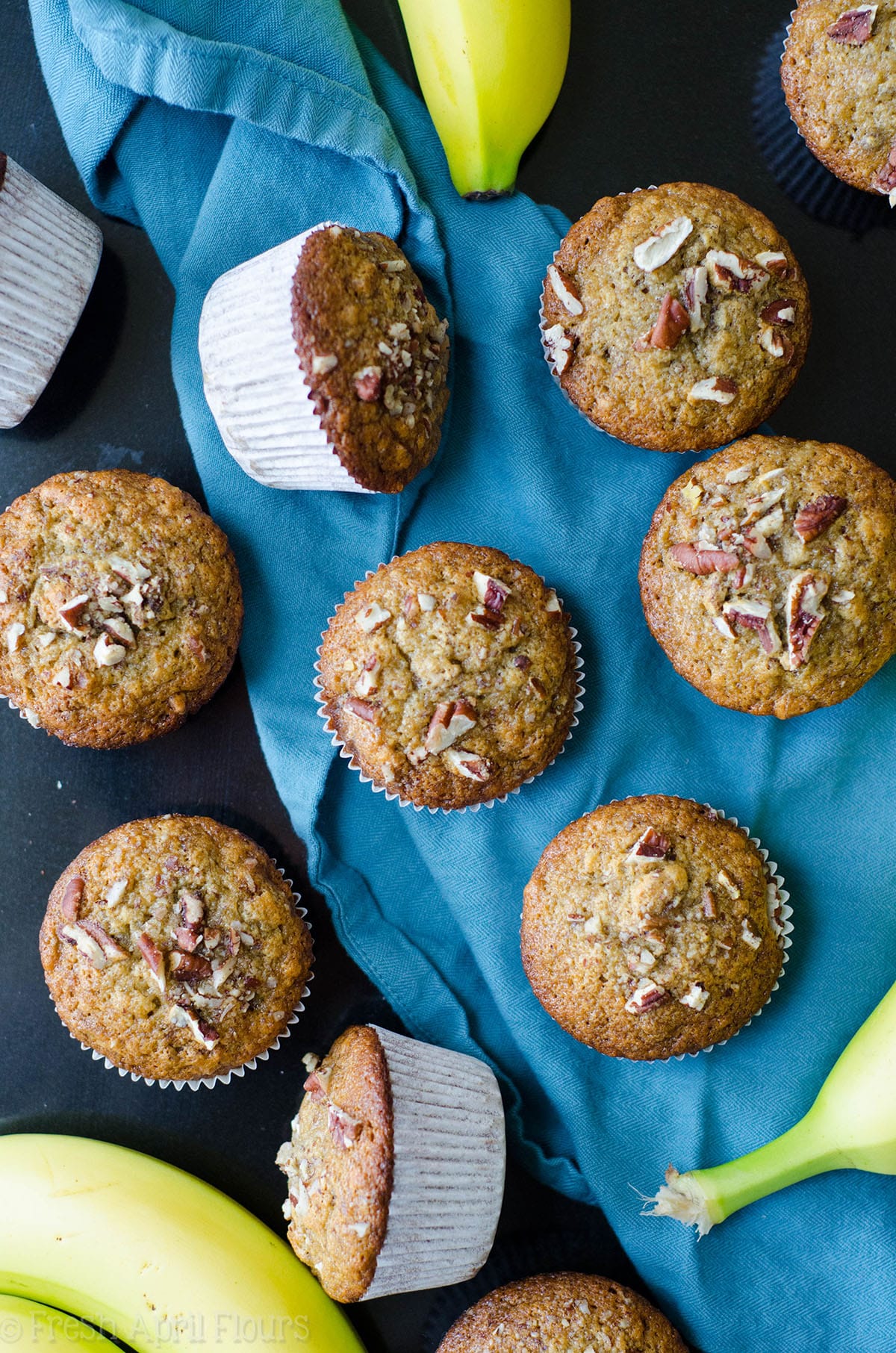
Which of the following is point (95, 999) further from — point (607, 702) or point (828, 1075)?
point (828, 1075)

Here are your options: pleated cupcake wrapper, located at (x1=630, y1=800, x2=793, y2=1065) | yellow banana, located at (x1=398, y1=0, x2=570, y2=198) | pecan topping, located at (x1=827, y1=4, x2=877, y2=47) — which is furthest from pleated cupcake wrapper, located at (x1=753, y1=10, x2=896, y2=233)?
pleated cupcake wrapper, located at (x1=630, y1=800, x2=793, y2=1065)

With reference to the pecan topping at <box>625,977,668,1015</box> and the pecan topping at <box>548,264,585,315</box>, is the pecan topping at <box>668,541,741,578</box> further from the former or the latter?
the pecan topping at <box>625,977,668,1015</box>

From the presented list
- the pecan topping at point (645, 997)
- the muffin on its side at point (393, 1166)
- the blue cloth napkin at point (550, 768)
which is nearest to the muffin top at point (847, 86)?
the blue cloth napkin at point (550, 768)

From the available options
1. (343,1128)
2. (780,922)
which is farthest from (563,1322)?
(780,922)

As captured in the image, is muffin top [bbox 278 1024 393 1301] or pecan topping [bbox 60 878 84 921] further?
pecan topping [bbox 60 878 84 921]

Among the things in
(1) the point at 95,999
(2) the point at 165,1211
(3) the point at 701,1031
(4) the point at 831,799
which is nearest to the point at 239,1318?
(2) the point at 165,1211
